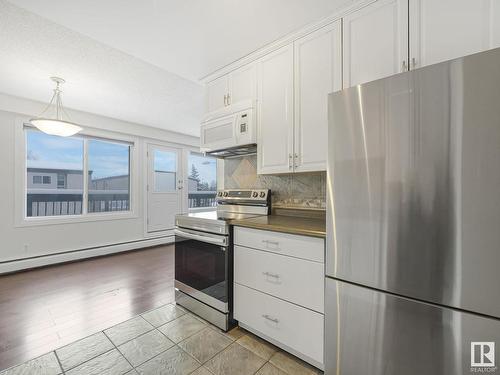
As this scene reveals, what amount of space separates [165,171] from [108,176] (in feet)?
3.67

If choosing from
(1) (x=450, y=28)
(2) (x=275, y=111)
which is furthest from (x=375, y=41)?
(2) (x=275, y=111)

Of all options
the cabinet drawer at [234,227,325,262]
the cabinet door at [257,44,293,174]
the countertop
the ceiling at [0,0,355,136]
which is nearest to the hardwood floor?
the cabinet drawer at [234,227,325,262]

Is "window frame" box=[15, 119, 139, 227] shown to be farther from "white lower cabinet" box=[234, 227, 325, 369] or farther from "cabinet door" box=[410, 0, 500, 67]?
"cabinet door" box=[410, 0, 500, 67]

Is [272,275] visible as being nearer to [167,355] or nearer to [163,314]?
[167,355]

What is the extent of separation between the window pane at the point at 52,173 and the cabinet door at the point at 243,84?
3.20 metres

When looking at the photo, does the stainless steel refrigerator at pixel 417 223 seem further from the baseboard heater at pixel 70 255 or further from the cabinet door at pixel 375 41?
the baseboard heater at pixel 70 255

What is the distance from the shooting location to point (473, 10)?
121 centimetres

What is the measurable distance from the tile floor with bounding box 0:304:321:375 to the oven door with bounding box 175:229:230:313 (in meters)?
0.26

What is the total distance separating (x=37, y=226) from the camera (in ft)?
11.4

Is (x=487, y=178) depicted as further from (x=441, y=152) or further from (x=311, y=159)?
(x=311, y=159)

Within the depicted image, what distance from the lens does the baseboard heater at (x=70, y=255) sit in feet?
10.5

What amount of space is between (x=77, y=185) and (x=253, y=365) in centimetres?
408

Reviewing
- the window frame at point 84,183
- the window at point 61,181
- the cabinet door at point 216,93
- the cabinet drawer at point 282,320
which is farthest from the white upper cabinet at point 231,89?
the window at point 61,181

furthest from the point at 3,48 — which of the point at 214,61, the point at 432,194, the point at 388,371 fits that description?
the point at 388,371
